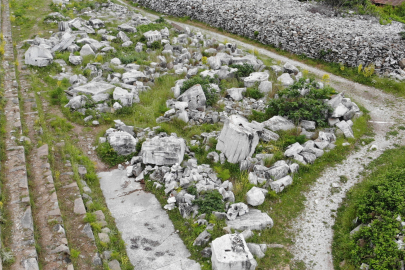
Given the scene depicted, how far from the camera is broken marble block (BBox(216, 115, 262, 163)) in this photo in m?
9.56

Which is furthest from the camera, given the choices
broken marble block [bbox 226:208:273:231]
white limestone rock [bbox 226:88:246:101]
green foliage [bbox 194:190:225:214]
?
white limestone rock [bbox 226:88:246:101]

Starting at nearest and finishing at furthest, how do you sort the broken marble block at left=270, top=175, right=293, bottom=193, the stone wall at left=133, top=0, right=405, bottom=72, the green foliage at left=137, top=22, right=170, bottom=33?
the broken marble block at left=270, top=175, right=293, bottom=193 → the stone wall at left=133, top=0, right=405, bottom=72 → the green foliage at left=137, top=22, right=170, bottom=33

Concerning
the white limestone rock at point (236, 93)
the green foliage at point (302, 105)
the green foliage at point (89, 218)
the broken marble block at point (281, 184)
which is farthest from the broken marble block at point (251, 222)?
the white limestone rock at point (236, 93)

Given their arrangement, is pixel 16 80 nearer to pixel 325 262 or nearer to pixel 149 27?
pixel 149 27

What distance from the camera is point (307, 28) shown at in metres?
18.4

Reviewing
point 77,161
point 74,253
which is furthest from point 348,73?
point 74,253

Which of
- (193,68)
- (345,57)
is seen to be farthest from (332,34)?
(193,68)

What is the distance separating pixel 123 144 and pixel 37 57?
26.1ft

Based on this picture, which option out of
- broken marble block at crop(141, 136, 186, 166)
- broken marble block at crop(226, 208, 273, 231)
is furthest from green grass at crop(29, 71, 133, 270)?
broken marble block at crop(226, 208, 273, 231)

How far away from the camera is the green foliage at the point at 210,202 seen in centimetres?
798

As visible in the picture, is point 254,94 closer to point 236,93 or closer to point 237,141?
point 236,93

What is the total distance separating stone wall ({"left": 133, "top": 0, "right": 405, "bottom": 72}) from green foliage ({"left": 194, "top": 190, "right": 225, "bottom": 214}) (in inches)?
473

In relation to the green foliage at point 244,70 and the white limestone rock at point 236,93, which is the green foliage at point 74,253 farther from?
the green foliage at point 244,70

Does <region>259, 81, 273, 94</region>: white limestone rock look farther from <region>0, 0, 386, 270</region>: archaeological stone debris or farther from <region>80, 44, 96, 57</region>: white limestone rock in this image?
<region>80, 44, 96, 57</region>: white limestone rock
